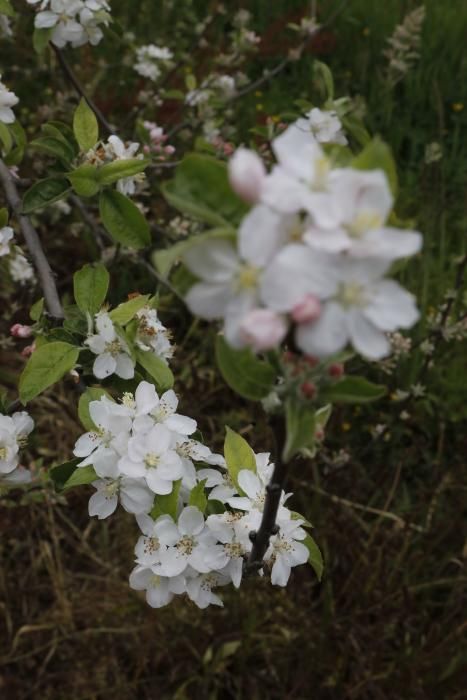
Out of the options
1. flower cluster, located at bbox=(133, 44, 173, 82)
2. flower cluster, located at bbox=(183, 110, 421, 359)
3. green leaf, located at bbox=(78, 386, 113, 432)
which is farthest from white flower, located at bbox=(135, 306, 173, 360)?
flower cluster, located at bbox=(133, 44, 173, 82)

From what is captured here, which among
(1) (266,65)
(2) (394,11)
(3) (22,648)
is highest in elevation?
(2) (394,11)

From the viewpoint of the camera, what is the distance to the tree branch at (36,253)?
1383mm

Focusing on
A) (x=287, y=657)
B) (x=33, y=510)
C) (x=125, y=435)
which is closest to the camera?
(x=125, y=435)

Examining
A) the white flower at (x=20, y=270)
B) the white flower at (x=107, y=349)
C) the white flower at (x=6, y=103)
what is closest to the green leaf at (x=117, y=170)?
the white flower at (x=107, y=349)

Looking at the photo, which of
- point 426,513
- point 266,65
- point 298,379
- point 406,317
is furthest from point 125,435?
point 266,65

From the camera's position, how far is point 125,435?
46.6 inches

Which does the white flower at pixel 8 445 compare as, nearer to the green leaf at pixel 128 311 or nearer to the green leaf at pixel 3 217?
the green leaf at pixel 128 311

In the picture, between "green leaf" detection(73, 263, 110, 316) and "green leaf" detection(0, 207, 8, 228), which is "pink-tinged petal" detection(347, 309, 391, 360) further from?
"green leaf" detection(0, 207, 8, 228)

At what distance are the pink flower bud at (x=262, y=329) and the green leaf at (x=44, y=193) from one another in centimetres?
81

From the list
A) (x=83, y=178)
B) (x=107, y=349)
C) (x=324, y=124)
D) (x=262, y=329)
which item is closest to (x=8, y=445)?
(x=107, y=349)

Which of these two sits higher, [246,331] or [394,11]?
[246,331]

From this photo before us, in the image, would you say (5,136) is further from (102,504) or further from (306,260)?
(306,260)

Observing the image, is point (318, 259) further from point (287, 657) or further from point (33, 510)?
point (33, 510)

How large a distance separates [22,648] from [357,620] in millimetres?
1042
